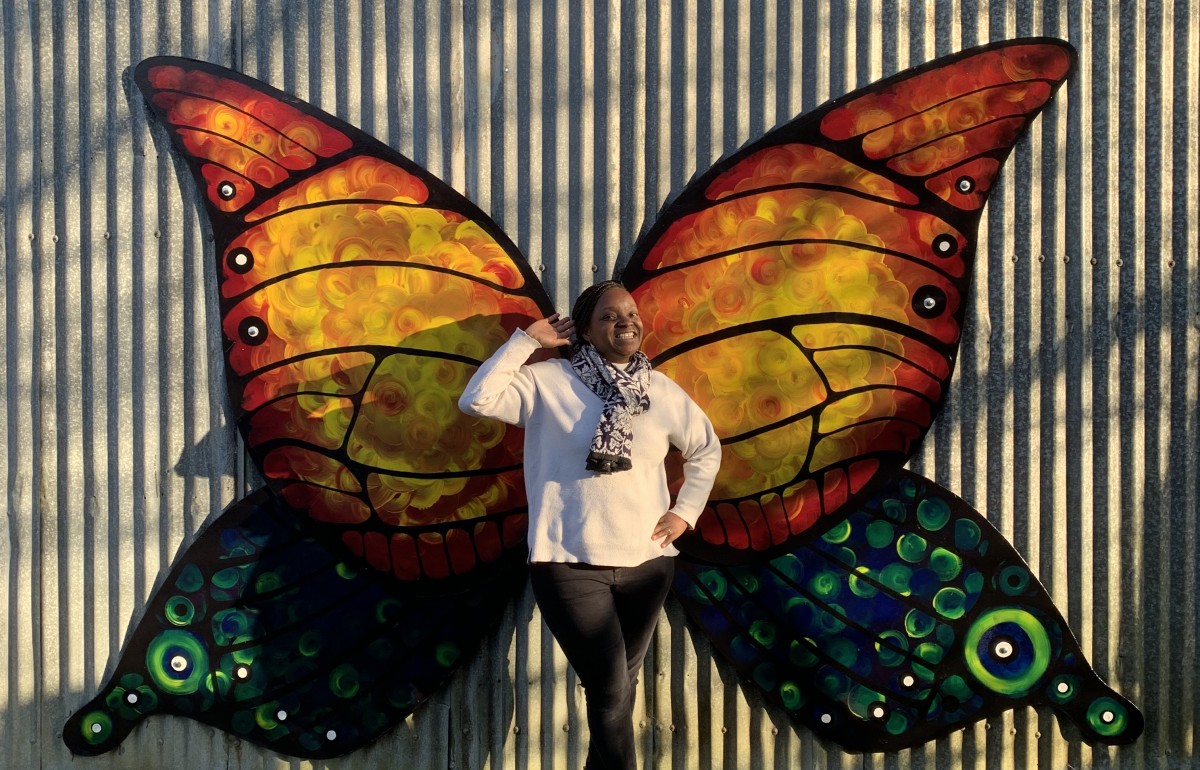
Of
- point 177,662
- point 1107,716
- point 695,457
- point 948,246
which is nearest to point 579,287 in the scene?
point 695,457

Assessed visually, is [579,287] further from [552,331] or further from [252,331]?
[252,331]

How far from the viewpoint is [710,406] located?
3367mm

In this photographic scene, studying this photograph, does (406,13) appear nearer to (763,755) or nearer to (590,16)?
(590,16)

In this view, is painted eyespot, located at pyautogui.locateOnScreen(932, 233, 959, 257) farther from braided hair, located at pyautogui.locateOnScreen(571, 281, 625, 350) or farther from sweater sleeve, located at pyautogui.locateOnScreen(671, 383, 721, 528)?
braided hair, located at pyautogui.locateOnScreen(571, 281, 625, 350)

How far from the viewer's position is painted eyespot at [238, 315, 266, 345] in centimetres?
341

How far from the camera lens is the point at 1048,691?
336 centimetres

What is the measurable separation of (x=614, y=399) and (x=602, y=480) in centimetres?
25

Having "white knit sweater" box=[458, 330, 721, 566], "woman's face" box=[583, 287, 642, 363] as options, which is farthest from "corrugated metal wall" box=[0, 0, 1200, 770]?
"white knit sweater" box=[458, 330, 721, 566]

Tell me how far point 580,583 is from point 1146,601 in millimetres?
2065

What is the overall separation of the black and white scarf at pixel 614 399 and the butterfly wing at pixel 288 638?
755mm

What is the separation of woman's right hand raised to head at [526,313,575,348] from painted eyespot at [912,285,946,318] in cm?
121

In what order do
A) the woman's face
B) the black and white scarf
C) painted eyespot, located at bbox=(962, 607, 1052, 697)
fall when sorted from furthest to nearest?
painted eyespot, located at bbox=(962, 607, 1052, 697)
the woman's face
the black and white scarf

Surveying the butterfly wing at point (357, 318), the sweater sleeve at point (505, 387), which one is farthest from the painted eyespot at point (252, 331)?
the sweater sleeve at point (505, 387)

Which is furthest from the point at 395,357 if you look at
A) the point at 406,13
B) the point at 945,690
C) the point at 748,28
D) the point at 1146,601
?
the point at 1146,601
